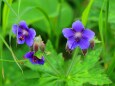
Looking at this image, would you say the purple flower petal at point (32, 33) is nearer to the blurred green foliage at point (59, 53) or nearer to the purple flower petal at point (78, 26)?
the blurred green foliage at point (59, 53)

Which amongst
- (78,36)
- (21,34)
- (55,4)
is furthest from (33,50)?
(55,4)

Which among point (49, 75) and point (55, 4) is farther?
point (55, 4)

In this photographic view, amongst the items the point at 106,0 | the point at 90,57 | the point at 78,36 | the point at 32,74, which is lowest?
the point at 32,74

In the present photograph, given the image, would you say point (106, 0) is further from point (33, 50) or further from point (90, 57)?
point (33, 50)

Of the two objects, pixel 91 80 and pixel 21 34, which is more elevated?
pixel 21 34

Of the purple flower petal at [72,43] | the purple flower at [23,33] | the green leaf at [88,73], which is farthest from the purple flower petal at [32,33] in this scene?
the green leaf at [88,73]

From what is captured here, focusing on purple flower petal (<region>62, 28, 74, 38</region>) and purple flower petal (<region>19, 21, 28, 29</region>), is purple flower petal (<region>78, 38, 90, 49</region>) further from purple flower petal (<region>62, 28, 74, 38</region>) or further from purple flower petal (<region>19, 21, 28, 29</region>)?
purple flower petal (<region>19, 21, 28, 29</region>)

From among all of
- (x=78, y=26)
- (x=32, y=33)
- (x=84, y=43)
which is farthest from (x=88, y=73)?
(x=32, y=33)
